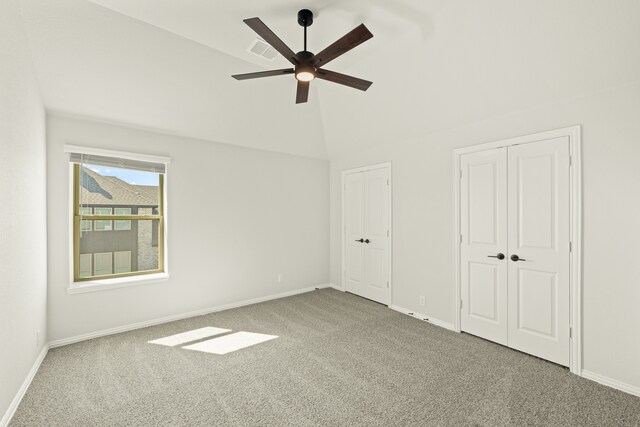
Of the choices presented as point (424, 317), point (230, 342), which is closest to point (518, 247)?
point (424, 317)

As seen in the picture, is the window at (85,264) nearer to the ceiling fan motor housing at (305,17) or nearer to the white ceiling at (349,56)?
the white ceiling at (349,56)

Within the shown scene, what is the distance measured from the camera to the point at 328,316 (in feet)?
13.5

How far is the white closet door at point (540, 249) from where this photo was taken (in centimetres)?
280

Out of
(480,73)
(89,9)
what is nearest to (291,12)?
(89,9)

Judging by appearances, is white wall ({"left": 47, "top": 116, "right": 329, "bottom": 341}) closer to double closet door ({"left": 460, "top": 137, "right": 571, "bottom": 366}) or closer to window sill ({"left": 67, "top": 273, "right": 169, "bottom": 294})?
window sill ({"left": 67, "top": 273, "right": 169, "bottom": 294})

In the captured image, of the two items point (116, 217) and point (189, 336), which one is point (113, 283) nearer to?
point (116, 217)

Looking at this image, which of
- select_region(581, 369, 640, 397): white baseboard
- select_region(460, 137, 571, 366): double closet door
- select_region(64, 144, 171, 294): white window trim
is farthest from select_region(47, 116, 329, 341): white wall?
select_region(581, 369, 640, 397): white baseboard

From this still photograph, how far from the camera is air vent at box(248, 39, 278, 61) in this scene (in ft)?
9.51

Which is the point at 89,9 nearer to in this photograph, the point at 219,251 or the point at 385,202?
the point at 219,251

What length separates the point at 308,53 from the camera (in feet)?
7.57

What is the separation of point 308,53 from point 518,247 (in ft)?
9.37

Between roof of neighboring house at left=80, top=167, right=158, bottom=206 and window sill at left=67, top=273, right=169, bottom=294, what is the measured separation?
95 centimetres

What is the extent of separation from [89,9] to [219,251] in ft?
9.89

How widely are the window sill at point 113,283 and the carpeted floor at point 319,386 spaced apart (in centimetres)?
59
